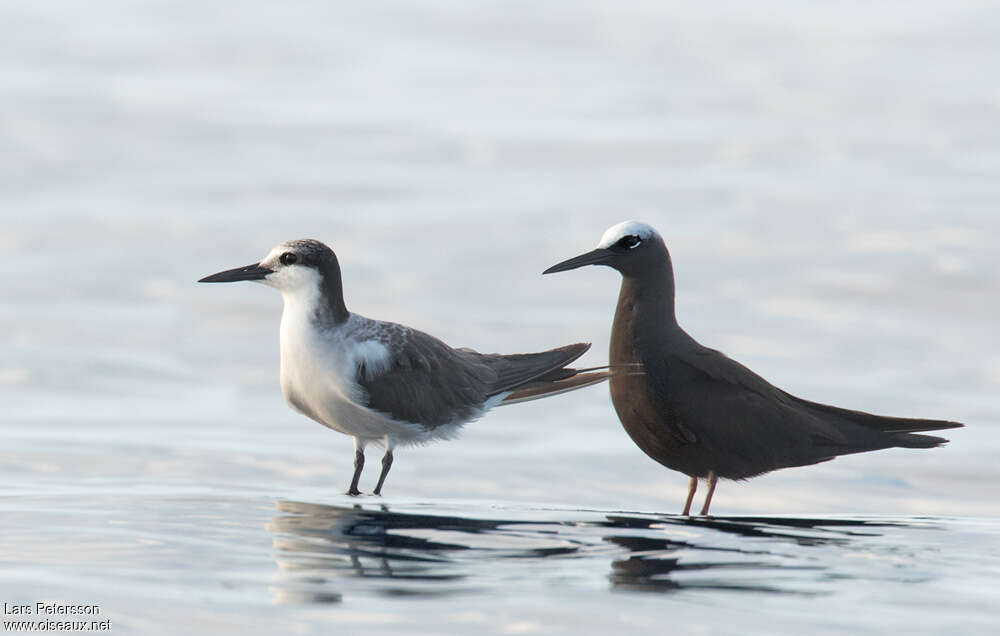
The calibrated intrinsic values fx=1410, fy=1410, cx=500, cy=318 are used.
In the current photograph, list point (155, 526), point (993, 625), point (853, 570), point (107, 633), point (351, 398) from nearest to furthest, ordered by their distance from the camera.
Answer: point (107, 633) → point (993, 625) → point (853, 570) → point (155, 526) → point (351, 398)

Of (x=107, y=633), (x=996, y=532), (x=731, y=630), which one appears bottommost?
(x=107, y=633)

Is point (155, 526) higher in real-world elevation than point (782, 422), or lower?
lower

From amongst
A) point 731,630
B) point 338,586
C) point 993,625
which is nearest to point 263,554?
point 338,586

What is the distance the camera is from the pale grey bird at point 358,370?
29.6 ft

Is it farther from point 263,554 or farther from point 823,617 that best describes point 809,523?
point 263,554

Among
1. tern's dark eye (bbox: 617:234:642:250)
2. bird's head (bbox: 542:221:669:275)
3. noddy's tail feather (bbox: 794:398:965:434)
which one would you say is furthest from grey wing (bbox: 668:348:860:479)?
tern's dark eye (bbox: 617:234:642:250)

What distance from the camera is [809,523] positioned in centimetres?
905

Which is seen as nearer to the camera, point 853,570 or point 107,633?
point 107,633

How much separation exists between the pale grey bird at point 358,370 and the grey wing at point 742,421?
79 centimetres

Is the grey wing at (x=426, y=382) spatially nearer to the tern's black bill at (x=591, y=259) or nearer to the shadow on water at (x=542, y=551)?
the shadow on water at (x=542, y=551)

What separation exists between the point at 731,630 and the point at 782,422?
3.03 metres

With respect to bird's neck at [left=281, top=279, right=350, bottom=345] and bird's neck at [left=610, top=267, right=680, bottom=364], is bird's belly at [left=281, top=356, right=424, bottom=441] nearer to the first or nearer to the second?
bird's neck at [left=281, top=279, right=350, bottom=345]

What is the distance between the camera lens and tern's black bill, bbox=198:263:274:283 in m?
9.03

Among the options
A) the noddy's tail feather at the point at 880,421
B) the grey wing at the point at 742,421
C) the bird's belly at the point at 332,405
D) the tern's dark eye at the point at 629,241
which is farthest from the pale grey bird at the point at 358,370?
the noddy's tail feather at the point at 880,421
